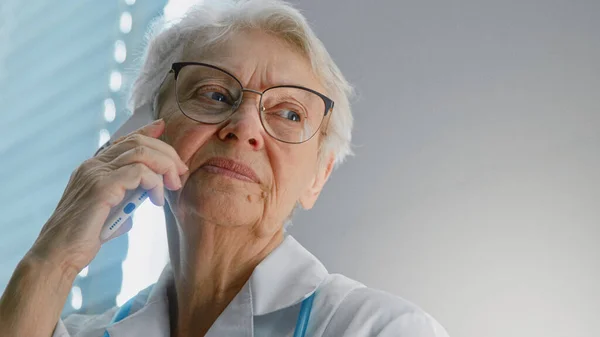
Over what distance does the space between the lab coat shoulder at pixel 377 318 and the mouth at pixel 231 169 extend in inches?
9.2

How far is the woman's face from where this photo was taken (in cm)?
103

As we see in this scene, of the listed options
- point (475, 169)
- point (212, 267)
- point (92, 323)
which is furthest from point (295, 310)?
point (475, 169)

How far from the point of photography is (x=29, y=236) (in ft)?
6.31

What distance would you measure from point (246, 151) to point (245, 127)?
1.4 inches

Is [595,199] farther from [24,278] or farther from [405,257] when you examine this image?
[24,278]

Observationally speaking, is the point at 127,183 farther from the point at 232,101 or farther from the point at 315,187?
the point at 315,187

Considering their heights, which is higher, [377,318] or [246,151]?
[246,151]

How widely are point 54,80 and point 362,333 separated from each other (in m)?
1.42

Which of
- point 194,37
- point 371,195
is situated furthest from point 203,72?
point 371,195

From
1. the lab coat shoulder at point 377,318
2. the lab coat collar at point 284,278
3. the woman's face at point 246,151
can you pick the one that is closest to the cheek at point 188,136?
the woman's face at point 246,151

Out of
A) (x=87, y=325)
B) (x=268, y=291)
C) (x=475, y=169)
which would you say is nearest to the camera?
(x=268, y=291)

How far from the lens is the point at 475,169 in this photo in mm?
1683

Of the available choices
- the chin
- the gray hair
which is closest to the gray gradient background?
the gray hair

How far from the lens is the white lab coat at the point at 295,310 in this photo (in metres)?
0.98
